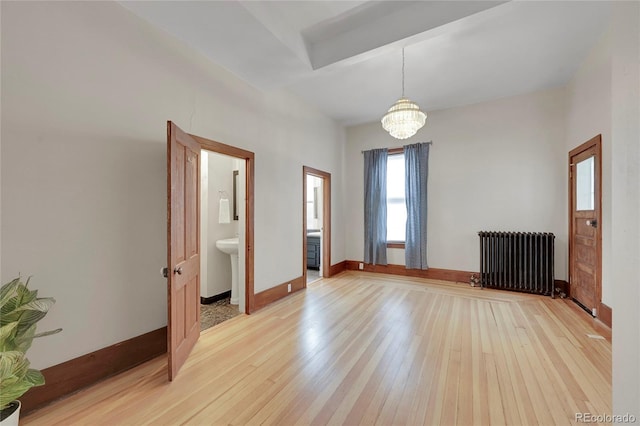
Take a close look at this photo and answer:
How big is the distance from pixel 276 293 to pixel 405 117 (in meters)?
3.00

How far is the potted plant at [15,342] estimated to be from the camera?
1.14 meters

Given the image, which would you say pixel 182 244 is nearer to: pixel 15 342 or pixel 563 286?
pixel 15 342

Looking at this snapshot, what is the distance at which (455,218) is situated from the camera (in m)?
4.81

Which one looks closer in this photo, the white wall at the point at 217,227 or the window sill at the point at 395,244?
the white wall at the point at 217,227

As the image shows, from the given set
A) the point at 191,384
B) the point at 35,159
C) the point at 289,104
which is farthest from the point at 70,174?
the point at 289,104

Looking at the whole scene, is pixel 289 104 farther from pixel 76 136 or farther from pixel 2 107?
pixel 2 107

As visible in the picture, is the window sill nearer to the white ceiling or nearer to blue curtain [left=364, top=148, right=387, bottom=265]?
blue curtain [left=364, top=148, right=387, bottom=265]

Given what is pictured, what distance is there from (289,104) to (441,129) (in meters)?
2.95

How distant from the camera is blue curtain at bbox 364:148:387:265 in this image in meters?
5.40

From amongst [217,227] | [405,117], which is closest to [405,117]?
[405,117]

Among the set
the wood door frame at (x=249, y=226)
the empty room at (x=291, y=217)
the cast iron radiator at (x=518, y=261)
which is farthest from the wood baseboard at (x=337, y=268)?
the cast iron radiator at (x=518, y=261)

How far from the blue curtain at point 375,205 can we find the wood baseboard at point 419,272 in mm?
151

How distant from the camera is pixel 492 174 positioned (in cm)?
454

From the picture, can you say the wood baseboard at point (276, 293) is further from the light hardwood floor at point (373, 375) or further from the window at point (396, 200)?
the window at point (396, 200)
